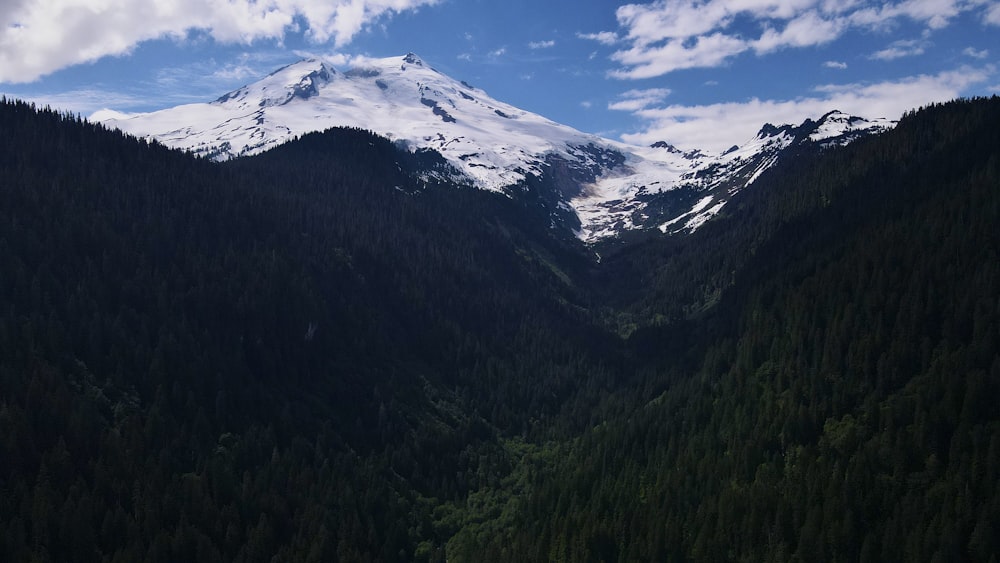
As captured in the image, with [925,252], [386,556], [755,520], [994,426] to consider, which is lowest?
[386,556]

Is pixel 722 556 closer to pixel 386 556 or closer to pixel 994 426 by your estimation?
pixel 994 426

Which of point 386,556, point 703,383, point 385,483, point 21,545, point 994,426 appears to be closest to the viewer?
point 21,545

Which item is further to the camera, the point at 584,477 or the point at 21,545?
the point at 584,477

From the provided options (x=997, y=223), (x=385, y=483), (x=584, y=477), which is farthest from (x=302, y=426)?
(x=997, y=223)

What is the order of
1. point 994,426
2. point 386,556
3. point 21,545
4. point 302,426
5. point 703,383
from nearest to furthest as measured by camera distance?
point 21,545
point 994,426
point 386,556
point 302,426
point 703,383

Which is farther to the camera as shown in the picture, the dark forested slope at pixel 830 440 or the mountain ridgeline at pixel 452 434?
the mountain ridgeline at pixel 452 434

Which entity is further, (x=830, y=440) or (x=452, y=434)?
(x=452, y=434)

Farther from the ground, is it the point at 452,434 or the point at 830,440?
the point at 830,440

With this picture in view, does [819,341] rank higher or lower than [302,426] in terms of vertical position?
higher

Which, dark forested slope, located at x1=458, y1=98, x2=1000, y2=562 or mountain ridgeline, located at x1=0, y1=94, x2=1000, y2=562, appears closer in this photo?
dark forested slope, located at x1=458, y1=98, x2=1000, y2=562
